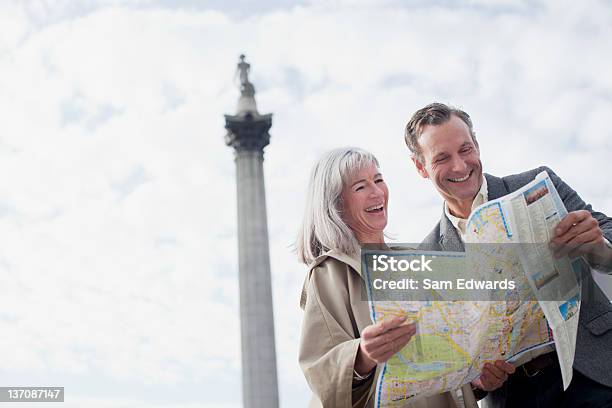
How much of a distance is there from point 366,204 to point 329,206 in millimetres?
177

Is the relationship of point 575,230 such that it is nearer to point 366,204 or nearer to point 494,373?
point 494,373

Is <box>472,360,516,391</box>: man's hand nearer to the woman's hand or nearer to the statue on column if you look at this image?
the woman's hand

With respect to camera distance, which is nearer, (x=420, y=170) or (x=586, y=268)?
(x=586, y=268)

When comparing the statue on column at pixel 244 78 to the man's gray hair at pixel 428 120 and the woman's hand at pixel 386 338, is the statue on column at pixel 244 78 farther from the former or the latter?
the woman's hand at pixel 386 338

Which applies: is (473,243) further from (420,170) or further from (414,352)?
(420,170)

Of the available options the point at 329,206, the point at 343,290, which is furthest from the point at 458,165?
the point at 343,290

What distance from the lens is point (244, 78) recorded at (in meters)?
24.9

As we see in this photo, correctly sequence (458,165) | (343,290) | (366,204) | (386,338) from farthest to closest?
(458,165), (366,204), (343,290), (386,338)

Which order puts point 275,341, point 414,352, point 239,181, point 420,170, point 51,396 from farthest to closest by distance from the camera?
point 239,181, point 275,341, point 51,396, point 420,170, point 414,352

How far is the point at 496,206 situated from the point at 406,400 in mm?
864

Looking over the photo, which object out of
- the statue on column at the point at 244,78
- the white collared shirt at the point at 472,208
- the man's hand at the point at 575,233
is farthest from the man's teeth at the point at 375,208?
the statue on column at the point at 244,78

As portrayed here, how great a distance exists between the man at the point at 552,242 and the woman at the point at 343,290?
31 centimetres

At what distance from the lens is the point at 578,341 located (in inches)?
146

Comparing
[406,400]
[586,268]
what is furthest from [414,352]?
[586,268]
